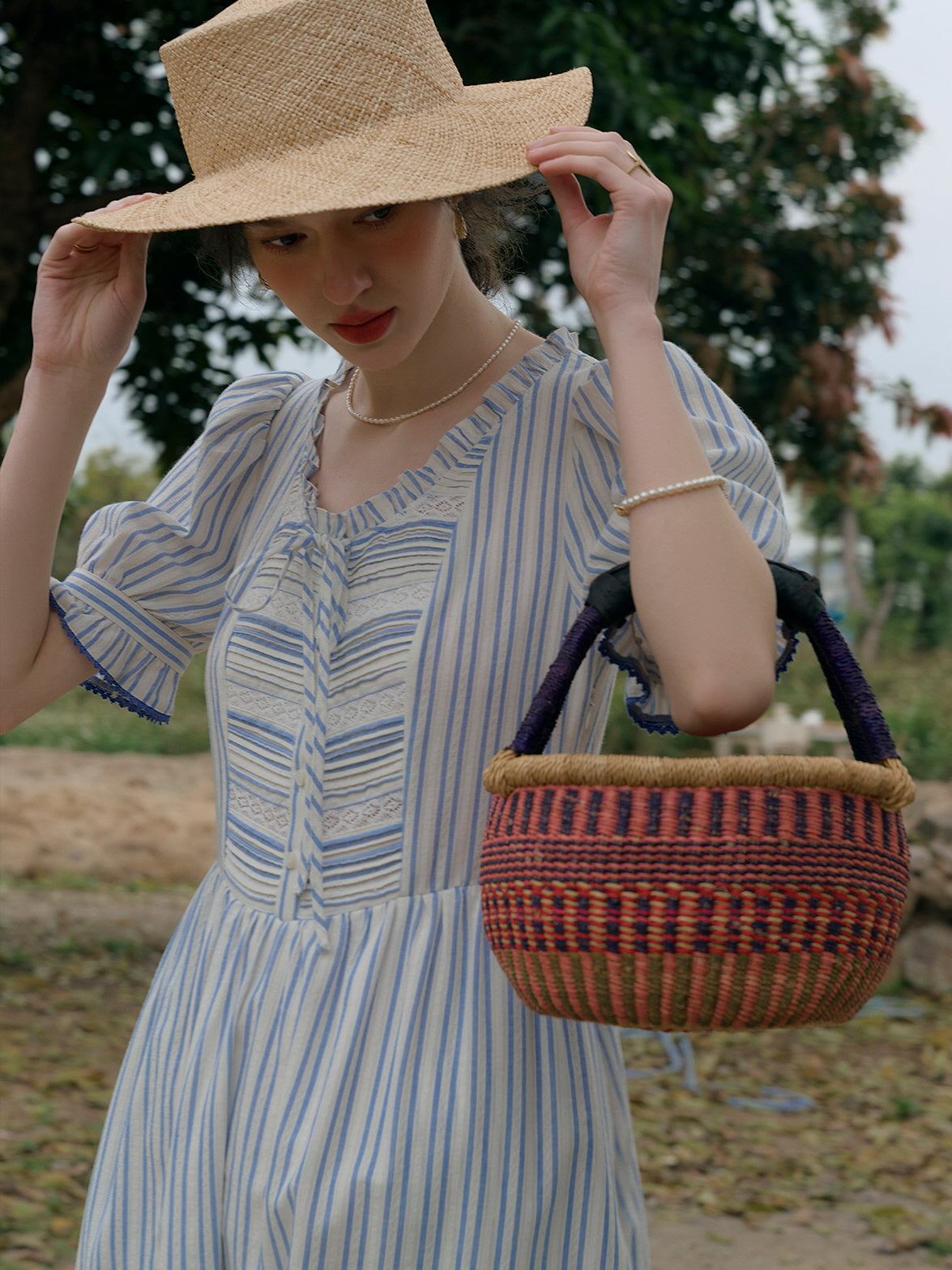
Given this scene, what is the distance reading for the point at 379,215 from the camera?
1213mm

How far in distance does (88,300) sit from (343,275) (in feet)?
1.24

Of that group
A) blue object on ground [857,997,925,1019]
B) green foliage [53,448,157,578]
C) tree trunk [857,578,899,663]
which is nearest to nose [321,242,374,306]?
blue object on ground [857,997,925,1019]

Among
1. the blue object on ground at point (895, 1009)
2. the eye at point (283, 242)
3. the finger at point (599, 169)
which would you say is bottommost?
the blue object on ground at point (895, 1009)

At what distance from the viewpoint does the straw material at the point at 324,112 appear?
1196mm

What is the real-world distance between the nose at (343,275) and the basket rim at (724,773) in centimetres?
47

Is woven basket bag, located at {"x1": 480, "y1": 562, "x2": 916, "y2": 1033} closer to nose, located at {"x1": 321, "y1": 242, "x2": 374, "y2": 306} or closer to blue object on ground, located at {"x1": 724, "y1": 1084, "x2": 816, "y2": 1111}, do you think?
nose, located at {"x1": 321, "y1": 242, "x2": 374, "y2": 306}

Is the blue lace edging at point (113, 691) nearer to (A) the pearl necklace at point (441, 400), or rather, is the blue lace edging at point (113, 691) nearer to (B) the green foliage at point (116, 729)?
(A) the pearl necklace at point (441, 400)

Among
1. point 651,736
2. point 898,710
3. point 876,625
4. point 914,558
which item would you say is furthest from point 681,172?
point 914,558

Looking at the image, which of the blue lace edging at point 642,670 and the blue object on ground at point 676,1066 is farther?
the blue object on ground at point 676,1066

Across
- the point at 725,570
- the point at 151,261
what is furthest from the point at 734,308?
the point at 725,570

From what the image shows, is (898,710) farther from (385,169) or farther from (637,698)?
(385,169)

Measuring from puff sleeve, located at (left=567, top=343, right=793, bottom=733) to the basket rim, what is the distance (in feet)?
0.66

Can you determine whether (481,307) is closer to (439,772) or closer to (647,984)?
(439,772)

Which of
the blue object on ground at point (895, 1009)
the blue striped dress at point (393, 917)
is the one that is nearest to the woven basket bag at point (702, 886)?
the blue striped dress at point (393, 917)
